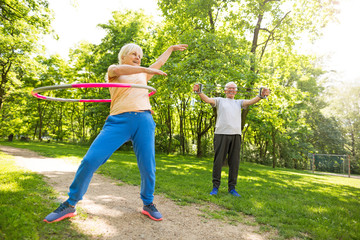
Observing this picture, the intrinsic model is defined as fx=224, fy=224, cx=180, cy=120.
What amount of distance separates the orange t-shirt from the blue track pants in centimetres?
7

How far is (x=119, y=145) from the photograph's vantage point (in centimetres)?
297

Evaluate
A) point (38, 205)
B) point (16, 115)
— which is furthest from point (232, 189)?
point (16, 115)

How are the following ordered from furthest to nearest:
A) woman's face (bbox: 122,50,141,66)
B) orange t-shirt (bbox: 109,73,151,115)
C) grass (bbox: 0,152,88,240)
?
1. woman's face (bbox: 122,50,141,66)
2. orange t-shirt (bbox: 109,73,151,115)
3. grass (bbox: 0,152,88,240)

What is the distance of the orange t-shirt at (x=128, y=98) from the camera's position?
3.00m

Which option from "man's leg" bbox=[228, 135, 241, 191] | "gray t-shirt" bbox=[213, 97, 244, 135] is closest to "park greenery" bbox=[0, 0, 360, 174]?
"gray t-shirt" bbox=[213, 97, 244, 135]

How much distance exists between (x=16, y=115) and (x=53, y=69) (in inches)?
309

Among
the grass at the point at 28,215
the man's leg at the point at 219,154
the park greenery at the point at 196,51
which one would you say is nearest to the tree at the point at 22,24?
the park greenery at the point at 196,51

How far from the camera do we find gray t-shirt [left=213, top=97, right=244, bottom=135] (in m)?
5.09

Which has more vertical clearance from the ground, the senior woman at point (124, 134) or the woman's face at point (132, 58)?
the woman's face at point (132, 58)

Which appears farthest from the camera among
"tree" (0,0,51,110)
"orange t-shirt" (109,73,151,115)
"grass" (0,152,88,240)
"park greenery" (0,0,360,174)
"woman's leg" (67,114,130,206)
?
"park greenery" (0,0,360,174)

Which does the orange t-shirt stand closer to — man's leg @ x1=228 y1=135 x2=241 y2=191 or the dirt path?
the dirt path

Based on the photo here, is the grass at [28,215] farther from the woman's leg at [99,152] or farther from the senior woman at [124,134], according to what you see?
the woman's leg at [99,152]

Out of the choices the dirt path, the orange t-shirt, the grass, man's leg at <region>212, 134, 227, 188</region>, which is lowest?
the dirt path

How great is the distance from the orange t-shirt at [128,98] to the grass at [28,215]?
59.7 inches
